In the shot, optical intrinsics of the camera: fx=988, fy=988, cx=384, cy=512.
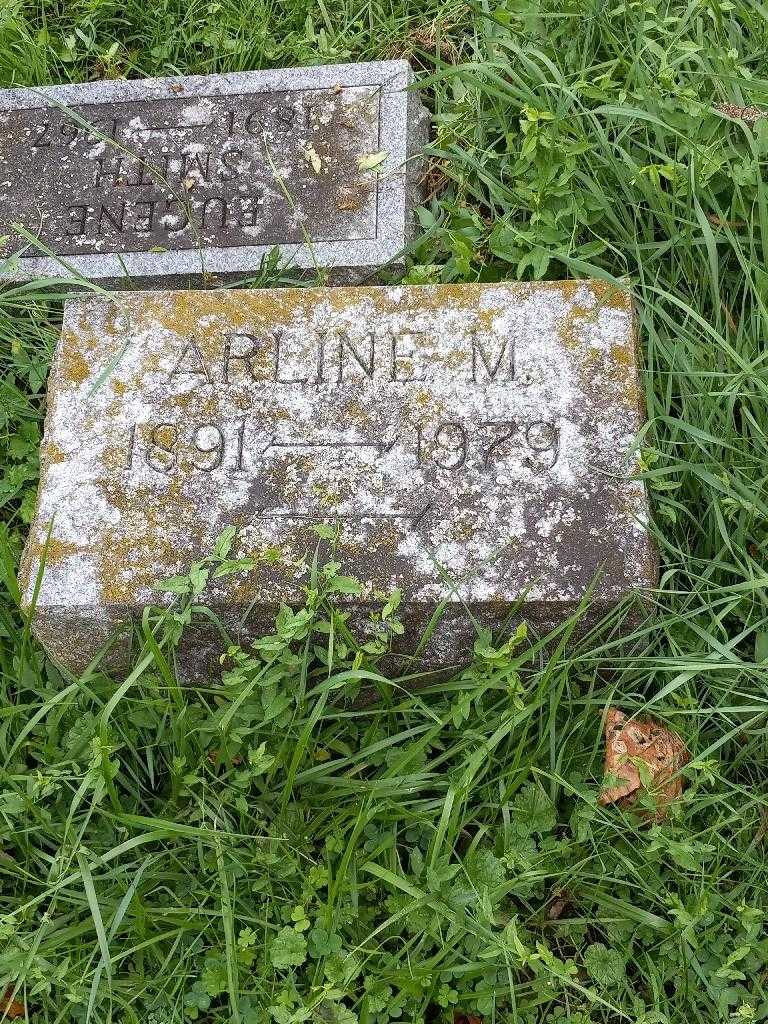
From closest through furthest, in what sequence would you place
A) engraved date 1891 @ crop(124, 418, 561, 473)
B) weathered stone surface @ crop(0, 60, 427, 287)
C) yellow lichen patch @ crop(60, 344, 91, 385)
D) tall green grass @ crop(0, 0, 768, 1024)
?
tall green grass @ crop(0, 0, 768, 1024) → engraved date 1891 @ crop(124, 418, 561, 473) → yellow lichen patch @ crop(60, 344, 91, 385) → weathered stone surface @ crop(0, 60, 427, 287)

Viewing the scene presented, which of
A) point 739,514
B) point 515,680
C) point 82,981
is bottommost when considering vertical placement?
point 82,981

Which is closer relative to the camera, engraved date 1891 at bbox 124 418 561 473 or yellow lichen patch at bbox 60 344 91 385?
engraved date 1891 at bbox 124 418 561 473

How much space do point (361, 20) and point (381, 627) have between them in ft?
6.60

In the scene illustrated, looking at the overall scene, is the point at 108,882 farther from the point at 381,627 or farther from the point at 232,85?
the point at 232,85

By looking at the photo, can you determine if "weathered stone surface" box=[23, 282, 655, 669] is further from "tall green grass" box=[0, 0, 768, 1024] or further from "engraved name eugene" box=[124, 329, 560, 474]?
"tall green grass" box=[0, 0, 768, 1024]

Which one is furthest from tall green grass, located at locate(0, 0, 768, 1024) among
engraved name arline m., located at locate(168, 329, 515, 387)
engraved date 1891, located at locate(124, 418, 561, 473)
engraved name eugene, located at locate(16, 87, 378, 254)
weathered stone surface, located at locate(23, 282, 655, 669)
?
engraved name eugene, located at locate(16, 87, 378, 254)

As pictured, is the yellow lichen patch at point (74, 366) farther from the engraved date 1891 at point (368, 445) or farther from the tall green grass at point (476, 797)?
the tall green grass at point (476, 797)

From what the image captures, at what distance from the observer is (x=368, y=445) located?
202 cm

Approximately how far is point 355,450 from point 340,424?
2.7 inches

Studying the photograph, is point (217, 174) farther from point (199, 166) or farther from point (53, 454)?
point (53, 454)

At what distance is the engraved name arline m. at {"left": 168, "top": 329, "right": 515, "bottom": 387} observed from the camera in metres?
2.07

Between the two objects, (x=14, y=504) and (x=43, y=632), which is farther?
(x=14, y=504)

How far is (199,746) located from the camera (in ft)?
6.50

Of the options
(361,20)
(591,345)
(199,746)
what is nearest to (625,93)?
(591,345)
